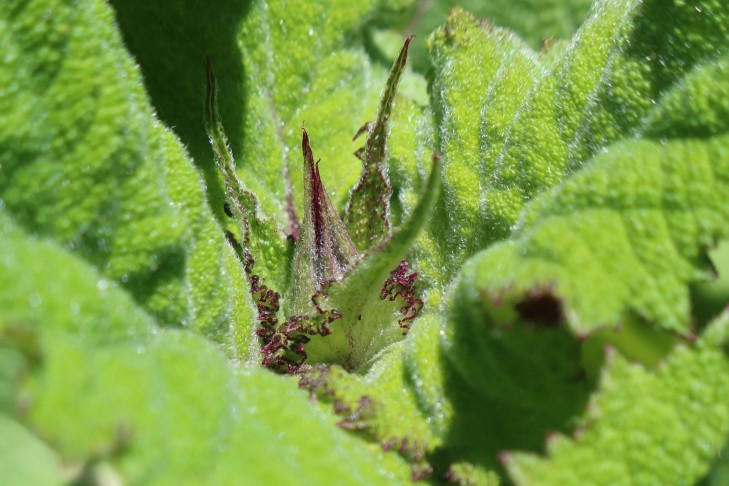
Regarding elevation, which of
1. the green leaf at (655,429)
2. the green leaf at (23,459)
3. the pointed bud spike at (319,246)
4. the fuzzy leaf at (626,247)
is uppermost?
the fuzzy leaf at (626,247)

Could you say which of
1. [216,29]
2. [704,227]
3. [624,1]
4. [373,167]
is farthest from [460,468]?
[216,29]

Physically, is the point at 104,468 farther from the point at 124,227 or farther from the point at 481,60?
the point at 481,60

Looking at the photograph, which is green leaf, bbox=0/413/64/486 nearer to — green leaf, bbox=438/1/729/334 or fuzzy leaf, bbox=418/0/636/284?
green leaf, bbox=438/1/729/334

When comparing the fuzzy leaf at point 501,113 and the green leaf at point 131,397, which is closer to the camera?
the green leaf at point 131,397

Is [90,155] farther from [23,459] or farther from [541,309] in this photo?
[541,309]

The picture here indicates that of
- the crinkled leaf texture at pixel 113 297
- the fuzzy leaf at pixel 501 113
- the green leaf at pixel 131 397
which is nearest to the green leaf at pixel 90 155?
the crinkled leaf texture at pixel 113 297

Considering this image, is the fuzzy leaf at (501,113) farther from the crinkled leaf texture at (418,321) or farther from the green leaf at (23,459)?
the green leaf at (23,459)

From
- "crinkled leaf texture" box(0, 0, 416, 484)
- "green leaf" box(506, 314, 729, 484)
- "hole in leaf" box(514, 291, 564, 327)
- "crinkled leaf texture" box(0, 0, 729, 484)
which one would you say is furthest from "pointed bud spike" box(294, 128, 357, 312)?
"green leaf" box(506, 314, 729, 484)

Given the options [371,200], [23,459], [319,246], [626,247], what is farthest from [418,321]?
[23,459]

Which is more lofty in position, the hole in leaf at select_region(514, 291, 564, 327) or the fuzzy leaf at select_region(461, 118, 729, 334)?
the fuzzy leaf at select_region(461, 118, 729, 334)
